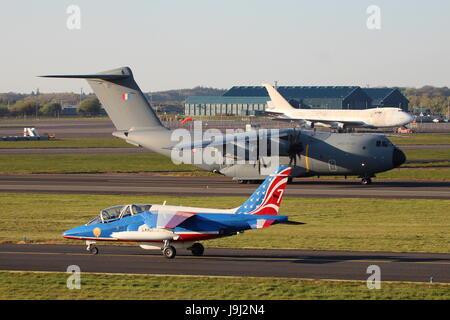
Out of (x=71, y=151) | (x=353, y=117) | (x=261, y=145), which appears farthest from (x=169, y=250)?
(x=353, y=117)

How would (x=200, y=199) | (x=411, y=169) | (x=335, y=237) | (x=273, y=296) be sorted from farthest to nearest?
(x=411, y=169) → (x=200, y=199) → (x=335, y=237) → (x=273, y=296)

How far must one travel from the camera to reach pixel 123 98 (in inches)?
2149

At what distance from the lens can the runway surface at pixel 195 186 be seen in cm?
5022

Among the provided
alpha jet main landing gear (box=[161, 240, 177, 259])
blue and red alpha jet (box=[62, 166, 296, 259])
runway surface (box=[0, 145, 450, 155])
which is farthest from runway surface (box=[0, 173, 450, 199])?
runway surface (box=[0, 145, 450, 155])

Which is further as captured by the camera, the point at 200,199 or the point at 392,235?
the point at 200,199

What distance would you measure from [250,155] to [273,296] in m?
32.5

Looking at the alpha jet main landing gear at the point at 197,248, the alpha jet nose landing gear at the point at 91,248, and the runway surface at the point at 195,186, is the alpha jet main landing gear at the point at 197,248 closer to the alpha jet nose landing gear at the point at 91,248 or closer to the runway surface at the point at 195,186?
the alpha jet nose landing gear at the point at 91,248

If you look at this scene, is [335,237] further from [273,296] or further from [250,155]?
[250,155]

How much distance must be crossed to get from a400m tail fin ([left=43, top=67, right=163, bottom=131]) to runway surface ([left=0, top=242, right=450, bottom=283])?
24626 mm

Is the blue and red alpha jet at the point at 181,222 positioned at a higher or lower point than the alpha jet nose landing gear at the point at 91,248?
higher

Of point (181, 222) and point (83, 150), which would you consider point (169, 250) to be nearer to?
point (181, 222)

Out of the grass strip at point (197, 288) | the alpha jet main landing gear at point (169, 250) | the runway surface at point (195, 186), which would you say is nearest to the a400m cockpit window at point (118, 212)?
the alpha jet main landing gear at point (169, 250)
